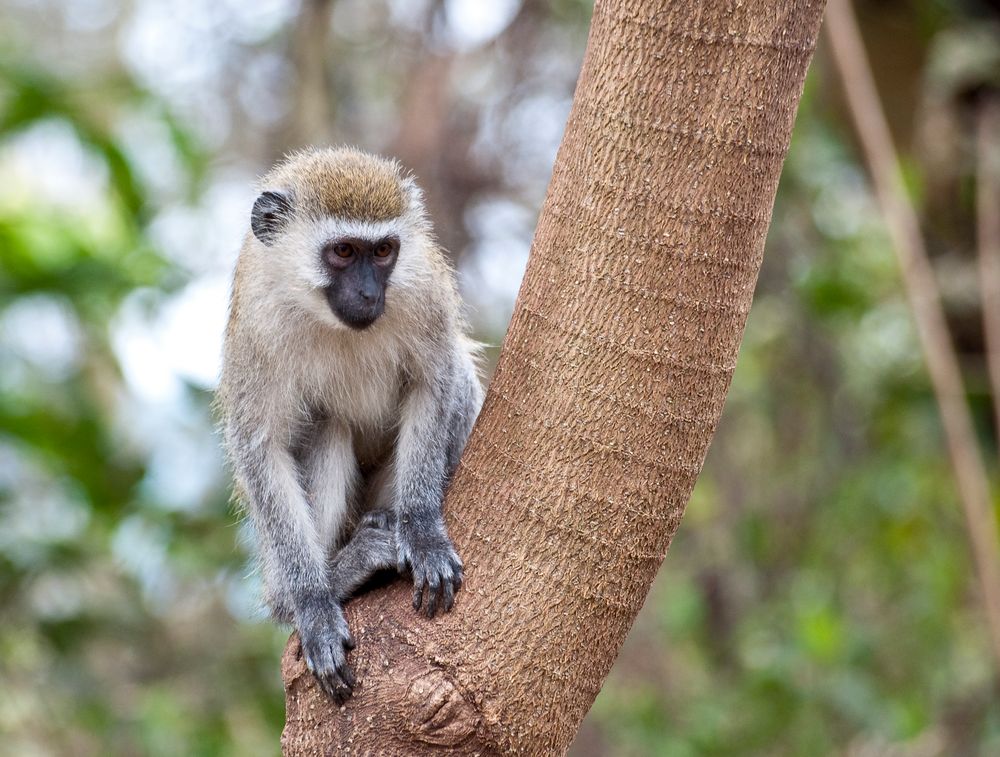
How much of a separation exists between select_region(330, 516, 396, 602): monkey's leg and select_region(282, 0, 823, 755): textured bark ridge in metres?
0.45

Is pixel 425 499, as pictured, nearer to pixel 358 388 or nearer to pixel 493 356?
pixel 358 388

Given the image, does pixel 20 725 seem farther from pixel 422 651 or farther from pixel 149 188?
pixel 422 651

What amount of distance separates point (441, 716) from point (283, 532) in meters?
1.15

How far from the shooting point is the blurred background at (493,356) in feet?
18.4

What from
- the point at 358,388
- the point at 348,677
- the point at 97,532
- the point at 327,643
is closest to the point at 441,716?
the point at 348,677

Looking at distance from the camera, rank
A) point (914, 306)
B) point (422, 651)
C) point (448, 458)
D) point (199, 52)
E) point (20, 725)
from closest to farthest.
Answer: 1. point (422, 651)
2. point (448, 458)
3. point (914, 306)
4. point (20, 725)
5. point (199, 52)

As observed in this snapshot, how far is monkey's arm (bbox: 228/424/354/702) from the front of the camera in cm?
327

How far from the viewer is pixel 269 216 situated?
3922mm

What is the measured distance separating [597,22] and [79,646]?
166 inches

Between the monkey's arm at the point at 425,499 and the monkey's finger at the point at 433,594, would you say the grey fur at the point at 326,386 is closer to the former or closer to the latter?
the monkey's arm at the point at 425,499

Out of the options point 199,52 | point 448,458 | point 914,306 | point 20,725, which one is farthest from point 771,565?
point 199,52

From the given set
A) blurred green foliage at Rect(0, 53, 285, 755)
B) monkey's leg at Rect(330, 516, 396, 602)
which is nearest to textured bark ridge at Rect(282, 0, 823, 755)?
monkey's leg at Rect(330, 516, 396, 602)

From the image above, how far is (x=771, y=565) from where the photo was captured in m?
7.34

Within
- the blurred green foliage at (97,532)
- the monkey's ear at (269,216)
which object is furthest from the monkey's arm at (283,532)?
the blurred green foliage at (97,532)
